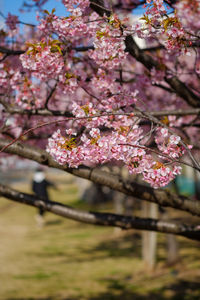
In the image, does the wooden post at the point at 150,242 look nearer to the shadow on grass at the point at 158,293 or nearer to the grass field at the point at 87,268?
the grass field at the point at 87,268

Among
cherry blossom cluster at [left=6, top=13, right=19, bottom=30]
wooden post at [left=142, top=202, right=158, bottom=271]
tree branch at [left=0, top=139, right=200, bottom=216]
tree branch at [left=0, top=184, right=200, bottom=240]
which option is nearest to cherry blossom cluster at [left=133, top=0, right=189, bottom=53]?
tree branch at [left=0, top=139, right=200, bottom=216]

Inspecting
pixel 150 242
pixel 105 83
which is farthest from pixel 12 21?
pixel 150 242

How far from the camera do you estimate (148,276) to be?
9312mm

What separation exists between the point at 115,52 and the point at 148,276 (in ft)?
23.4

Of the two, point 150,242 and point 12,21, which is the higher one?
point 12,21

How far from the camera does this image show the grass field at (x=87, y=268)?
26.3 feet

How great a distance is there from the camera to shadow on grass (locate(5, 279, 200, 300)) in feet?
25.2

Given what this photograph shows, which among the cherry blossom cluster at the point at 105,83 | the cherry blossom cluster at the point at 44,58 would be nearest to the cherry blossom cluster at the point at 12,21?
the cherry blossom cluster at the point at 105,83

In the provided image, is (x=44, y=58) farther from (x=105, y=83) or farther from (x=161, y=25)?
(x=161, y=25)

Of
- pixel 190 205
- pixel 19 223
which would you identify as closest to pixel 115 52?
pixel 190 205

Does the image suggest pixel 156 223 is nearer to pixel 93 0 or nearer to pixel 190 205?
pixel 190 205

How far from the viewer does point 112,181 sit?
358 centimetres

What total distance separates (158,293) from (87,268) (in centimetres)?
257

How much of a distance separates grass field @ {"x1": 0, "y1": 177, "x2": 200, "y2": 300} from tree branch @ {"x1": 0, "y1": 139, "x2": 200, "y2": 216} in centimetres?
460
